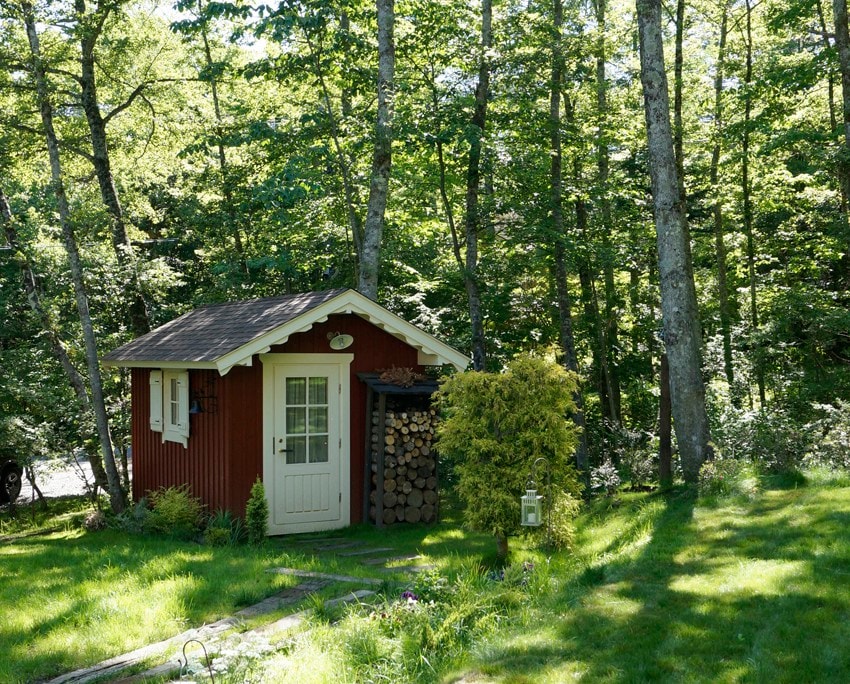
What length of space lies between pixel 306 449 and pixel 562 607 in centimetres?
557

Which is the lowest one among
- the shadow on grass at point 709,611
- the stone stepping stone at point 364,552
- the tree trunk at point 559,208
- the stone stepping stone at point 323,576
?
the stone stepping stone at point 364,552

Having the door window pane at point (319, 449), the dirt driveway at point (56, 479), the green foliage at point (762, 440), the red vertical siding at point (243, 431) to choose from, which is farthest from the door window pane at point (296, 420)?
the dirt driveway at point (56, 479)

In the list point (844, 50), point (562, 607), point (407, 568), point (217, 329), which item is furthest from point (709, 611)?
point (844, 50)

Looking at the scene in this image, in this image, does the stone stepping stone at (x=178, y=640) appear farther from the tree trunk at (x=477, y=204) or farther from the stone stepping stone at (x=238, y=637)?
the tree trunk at (x=477, y=204)

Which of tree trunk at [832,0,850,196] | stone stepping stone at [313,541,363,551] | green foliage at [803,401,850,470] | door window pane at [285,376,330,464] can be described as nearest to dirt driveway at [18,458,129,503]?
door window pane at [285,376,330,464]

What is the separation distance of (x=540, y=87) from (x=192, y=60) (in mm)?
8981

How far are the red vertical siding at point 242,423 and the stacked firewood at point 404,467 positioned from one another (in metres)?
0.44

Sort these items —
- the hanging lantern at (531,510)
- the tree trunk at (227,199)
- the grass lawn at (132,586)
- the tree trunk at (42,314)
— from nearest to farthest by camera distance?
the grass lawn at (132,586)
the hanging lantern at (531,510)
the tree trunk at (42,314)
the tree trunk at (227,199)

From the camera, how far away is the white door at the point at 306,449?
10.2 metres

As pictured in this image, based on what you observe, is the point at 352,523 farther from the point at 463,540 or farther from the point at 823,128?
the point at 823,128

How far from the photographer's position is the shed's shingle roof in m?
9.98

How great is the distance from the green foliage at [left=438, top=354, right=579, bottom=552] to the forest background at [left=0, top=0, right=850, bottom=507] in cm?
442

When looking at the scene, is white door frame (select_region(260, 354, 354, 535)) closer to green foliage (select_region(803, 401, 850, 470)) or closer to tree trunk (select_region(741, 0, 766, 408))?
green foliage (select_region(803, 401, 850, 470))

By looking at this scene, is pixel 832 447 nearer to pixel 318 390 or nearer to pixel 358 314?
pixel 358 314
